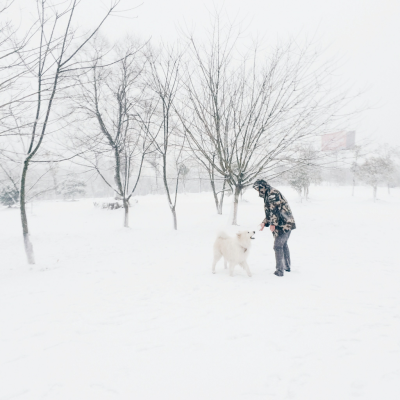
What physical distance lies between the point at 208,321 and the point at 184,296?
932 mm

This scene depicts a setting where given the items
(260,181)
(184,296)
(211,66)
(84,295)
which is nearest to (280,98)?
(211,66)

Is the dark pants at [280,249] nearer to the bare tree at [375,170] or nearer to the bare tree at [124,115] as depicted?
the bare tree at [124,115]

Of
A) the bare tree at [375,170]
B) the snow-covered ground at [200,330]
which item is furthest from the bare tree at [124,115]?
the bare tree at [375,170]

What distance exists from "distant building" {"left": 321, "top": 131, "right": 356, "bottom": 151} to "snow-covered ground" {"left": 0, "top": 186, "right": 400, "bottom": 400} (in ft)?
14.5

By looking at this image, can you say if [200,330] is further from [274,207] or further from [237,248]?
[274,207]

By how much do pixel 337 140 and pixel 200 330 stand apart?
348 inches

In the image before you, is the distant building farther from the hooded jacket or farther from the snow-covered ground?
the hooded jacket

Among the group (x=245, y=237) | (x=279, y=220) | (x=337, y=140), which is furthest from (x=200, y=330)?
(x=337, y=140)

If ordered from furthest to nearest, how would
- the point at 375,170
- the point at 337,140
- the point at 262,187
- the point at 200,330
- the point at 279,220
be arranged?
the point at 375,170 → the point at 337,140 → the point at 262,187 → the point at 279,220 → the point at 200,330

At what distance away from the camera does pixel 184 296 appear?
3.85 meters

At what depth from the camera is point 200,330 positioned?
2.80 meters

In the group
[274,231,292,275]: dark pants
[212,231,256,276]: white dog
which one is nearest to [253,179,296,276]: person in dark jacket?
[274,231,292,275]: dark pants

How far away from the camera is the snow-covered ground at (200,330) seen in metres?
1.97

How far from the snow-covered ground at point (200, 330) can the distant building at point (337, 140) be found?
442 cm
